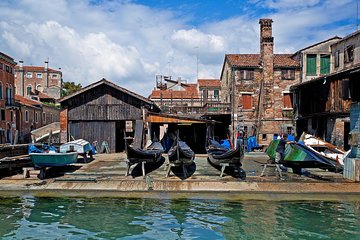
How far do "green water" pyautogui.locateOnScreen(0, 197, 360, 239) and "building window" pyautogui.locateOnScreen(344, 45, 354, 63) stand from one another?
16657 millimetres

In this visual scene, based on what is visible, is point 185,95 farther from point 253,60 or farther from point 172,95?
point 253,60

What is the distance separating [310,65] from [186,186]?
69.9ft

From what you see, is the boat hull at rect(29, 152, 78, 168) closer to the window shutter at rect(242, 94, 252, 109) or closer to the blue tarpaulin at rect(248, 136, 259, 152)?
the blue tarpaulin at rect(248, 136, 259, 152)

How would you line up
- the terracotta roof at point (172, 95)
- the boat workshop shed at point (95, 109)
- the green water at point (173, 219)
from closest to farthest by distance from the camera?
the green water at point (173, 219)
the boat workshop shed at point (95, 109)
the terracotta roof at point (172, 95)

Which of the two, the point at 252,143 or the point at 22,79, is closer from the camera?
the point at 252,143

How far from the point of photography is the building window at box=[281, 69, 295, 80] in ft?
98.2

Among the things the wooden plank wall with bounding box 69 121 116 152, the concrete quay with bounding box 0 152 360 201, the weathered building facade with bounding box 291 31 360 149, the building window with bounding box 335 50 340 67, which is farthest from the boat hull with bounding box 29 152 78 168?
the building window with bounding box 335 50 340 67

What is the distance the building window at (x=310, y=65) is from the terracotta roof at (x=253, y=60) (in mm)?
810

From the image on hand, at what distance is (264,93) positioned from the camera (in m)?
30.0

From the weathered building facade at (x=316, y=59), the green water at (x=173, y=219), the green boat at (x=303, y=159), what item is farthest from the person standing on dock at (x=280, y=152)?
the weathered building facade at (x=316, y=59)

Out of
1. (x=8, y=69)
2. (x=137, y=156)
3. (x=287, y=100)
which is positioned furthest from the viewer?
(x=8, y=69)

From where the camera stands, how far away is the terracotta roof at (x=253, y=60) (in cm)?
3008

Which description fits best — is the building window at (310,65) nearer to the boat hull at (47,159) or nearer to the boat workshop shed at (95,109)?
the boat workshop shed at (95,109)

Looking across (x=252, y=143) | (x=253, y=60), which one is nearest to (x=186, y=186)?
(x=252, y=143)
